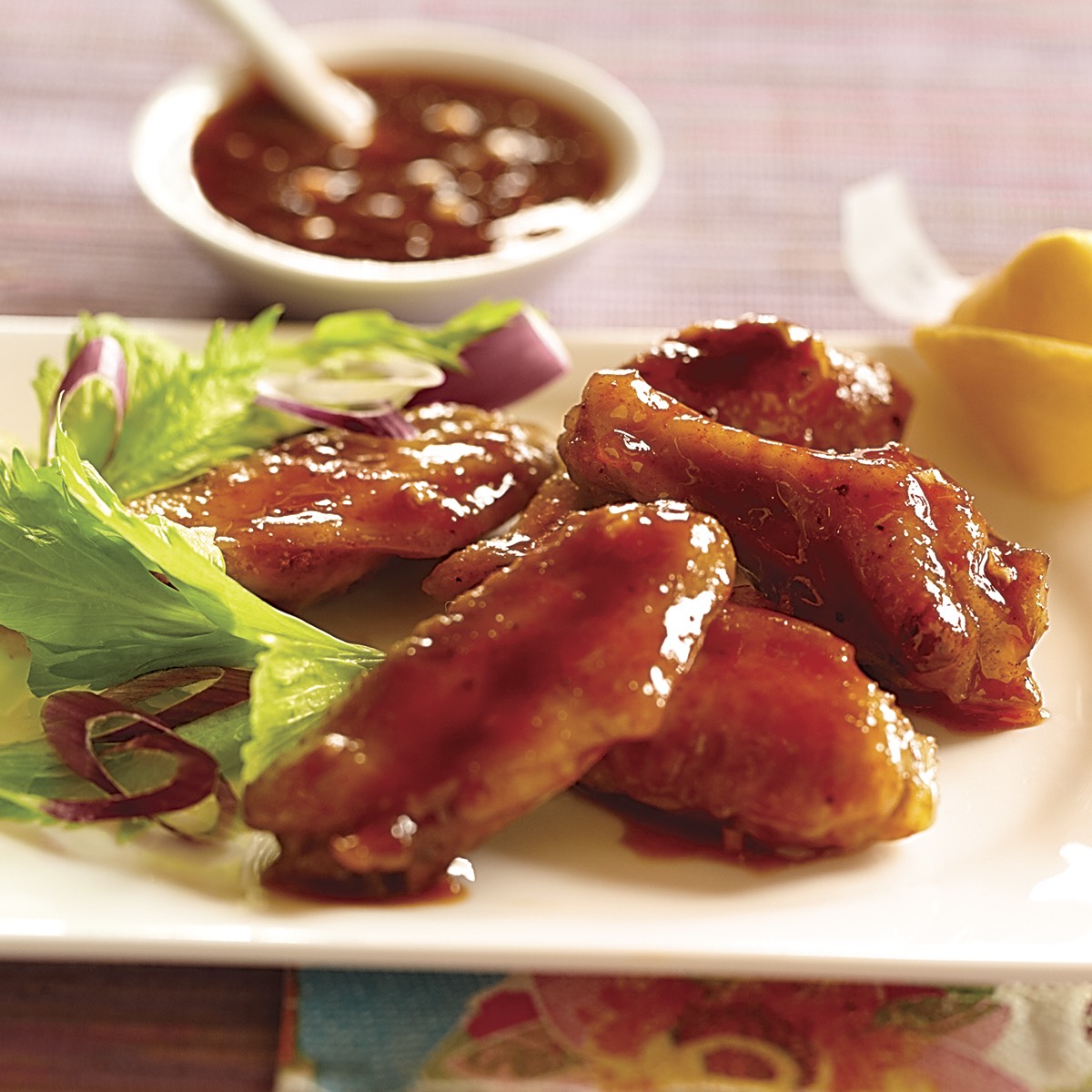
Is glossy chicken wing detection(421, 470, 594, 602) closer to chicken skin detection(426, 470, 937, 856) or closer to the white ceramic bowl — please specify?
chicken skin detection(426, 470, 937, 856)

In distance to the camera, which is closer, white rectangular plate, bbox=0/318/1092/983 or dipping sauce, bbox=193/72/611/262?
white rectangular plate, bbox=0/318/1092/983

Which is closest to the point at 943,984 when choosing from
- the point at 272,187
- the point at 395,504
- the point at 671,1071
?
the point at 671,1071

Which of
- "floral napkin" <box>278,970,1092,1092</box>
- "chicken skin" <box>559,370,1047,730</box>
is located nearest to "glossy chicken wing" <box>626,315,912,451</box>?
"chicken skin" <box>559,370,1047,730</box>

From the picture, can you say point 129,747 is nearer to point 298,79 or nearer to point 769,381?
point 769,381

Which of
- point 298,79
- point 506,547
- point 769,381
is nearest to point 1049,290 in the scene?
point 769,381

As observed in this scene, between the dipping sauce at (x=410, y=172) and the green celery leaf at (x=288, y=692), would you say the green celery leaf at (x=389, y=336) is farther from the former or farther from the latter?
the green celery leaf at (x=288, y=692)
